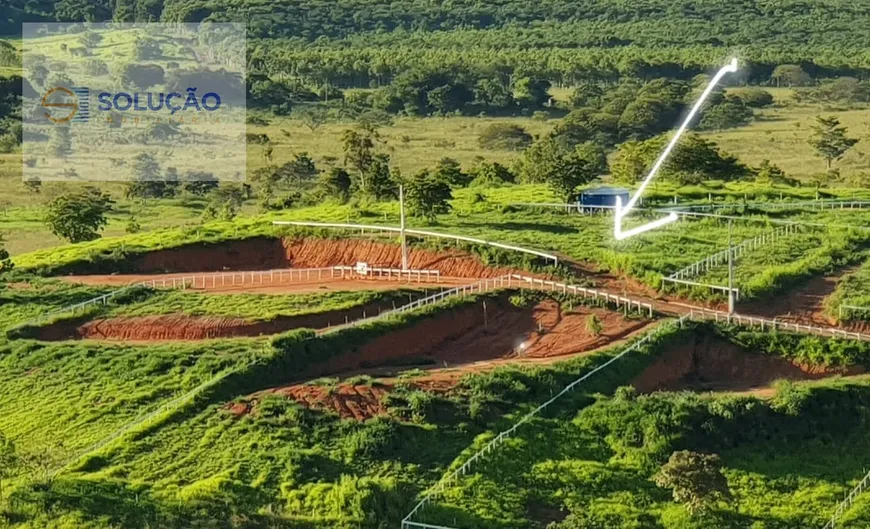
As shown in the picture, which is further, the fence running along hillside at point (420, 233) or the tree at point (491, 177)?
the tree at point (491, 177)

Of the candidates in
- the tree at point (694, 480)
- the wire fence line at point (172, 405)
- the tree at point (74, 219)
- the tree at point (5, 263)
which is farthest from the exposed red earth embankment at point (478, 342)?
the tree at point (74, 219)

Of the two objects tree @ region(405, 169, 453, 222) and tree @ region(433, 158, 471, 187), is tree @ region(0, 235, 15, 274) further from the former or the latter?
tree @ region(433, 158, 471, 187)

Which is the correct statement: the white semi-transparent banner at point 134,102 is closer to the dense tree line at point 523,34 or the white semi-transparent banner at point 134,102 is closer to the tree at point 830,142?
the dense tree line at point 523,34

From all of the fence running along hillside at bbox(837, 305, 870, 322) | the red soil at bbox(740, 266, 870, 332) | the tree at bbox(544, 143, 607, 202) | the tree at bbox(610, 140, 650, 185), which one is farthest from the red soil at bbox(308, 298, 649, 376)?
the tree at bbox(610, 140, 650, 185)

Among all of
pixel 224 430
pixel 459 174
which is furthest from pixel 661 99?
pixel 224 430

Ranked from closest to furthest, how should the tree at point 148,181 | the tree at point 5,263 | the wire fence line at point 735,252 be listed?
the wire fence line at point 735,252
the tree at point 5,263
the tree at point 148,181

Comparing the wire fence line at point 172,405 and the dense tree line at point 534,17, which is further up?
the dense tree line at point 534,17
